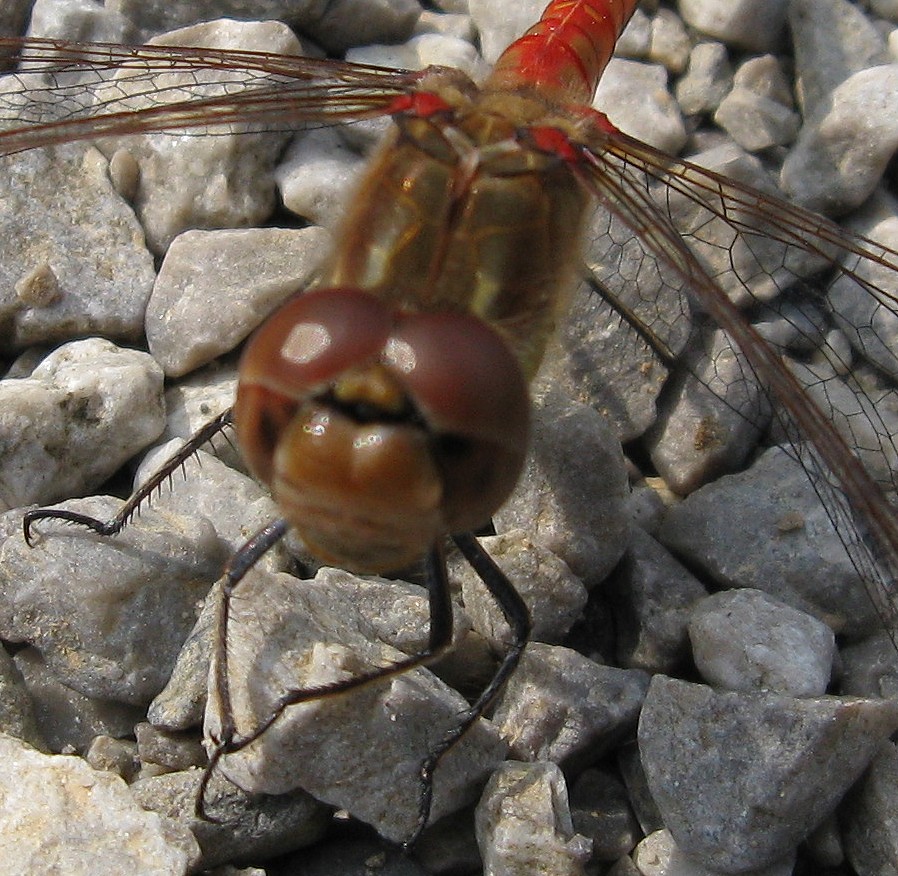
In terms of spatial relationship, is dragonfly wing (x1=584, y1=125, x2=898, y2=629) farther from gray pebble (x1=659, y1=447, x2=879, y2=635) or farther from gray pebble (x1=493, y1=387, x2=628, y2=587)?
gray pebble (x1=493, y1=387, x2=628, y2=587)

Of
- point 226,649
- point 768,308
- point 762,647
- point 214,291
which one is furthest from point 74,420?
point 768,308

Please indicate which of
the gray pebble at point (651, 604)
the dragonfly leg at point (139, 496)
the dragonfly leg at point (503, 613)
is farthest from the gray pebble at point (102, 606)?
the gray pebble at point (651, 604)

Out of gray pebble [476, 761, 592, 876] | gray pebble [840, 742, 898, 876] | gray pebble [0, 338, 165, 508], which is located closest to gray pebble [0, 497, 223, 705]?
gray pebble [0, 338, 165, 508]

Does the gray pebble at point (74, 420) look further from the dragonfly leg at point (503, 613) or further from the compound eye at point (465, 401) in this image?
the compound eye at point (465, 401)

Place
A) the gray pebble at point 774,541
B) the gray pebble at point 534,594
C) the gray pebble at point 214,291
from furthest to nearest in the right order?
1. the gray pebble at point 214,291
2. the gray pebble at point 774,541
3. the gray pebble at point 534,594

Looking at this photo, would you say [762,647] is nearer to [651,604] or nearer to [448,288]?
[651,604]

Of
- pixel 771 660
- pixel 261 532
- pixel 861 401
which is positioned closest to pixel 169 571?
pixel 261 532
